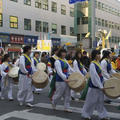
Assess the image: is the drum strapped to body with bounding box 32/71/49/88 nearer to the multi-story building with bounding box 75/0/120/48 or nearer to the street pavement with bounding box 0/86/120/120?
the street pavement with bounding box 0/86/120/120

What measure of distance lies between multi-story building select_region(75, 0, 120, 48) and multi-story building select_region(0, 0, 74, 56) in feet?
15.2

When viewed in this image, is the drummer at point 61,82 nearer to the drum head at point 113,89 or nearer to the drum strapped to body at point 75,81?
the drum strapped to body at point 75,81

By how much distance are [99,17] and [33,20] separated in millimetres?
18694

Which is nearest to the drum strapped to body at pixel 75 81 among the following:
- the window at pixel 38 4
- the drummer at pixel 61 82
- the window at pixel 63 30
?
the drummer at pixel 61 82

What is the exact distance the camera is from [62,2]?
120 feet

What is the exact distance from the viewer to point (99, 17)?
153 ft

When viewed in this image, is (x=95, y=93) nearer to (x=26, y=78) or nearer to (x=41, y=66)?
(x=26, y=78)

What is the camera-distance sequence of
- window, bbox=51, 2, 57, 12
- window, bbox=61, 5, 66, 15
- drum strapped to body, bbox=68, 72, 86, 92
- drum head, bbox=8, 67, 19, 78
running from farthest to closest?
window, bbox=61, 5, 66, 15, window, bbox=51, 2, 57, 12, drum head, bbox=8, 67, 19, 78, drum strapped to body, bbox=68, 72, 86, 92

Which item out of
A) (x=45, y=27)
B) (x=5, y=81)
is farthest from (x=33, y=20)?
(x=5, y=81)

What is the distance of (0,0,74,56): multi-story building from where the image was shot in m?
27.9

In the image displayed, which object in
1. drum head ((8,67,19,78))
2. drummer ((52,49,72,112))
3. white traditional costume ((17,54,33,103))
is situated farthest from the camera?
drum head ((8,67,19,78))

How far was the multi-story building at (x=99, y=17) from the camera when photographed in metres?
43.4

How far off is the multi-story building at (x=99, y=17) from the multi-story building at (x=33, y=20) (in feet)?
15.2

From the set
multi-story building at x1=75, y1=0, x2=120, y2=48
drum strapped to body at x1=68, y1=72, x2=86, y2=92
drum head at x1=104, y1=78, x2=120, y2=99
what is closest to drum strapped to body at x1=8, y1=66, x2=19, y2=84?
drum strapped to body at x1=68, y1=72, x2=86, y2=92
